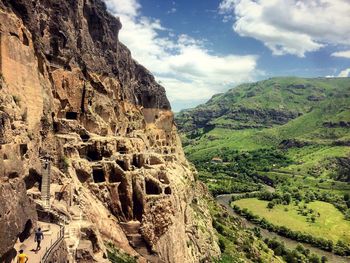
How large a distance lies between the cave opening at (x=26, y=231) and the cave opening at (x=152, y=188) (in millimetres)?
33765

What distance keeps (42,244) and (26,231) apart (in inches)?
93.0

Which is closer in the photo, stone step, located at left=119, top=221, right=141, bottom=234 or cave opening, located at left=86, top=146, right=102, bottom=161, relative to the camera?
stone step, located at left=119, top=221, right=141, bottom=234

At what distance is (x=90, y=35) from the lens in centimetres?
11106

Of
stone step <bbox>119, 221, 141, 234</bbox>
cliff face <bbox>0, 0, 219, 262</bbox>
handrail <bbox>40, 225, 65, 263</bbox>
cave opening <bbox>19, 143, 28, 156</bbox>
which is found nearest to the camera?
handrail <bbox>40, 225, 65, 263</bbox>

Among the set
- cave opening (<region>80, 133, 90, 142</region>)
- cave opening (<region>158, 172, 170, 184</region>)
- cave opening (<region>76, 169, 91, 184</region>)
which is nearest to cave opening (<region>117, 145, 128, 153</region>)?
cave opening (<region>80, 133, 90, 142</region>)

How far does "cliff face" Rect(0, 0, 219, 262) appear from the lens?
1761 inches

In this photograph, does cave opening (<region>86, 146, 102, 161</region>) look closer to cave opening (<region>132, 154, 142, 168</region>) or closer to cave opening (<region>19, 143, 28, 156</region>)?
cave opening (<region>132, 154, 142, 168</region>)

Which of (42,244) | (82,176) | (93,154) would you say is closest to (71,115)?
(93,154)

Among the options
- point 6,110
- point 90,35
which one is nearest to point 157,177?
point 6,110

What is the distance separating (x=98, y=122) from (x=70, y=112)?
870 cm

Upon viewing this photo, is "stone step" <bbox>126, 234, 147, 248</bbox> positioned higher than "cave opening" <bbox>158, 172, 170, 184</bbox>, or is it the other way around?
"cave opening" <bbox>158, 172, 170, 184</bbox>

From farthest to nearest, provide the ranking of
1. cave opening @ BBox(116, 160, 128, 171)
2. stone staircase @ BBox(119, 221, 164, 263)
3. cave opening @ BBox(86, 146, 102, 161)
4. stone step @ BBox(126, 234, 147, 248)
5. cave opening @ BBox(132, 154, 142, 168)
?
1. cave opening @ BBox(132, 154, 142, 168)
2. cave opening @ BBox(86, 146, 102, 161)
3. cave opening @ BBox(116, 160, 128, 171)
4. stone staircase @ BBox(119, 221, 164, 263)
5. stone step @ BBox(126, 234, 147, 248)

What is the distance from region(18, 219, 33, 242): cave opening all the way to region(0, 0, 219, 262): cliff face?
6.7 inches

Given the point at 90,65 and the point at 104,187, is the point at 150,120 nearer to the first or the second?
the point at 90,65
